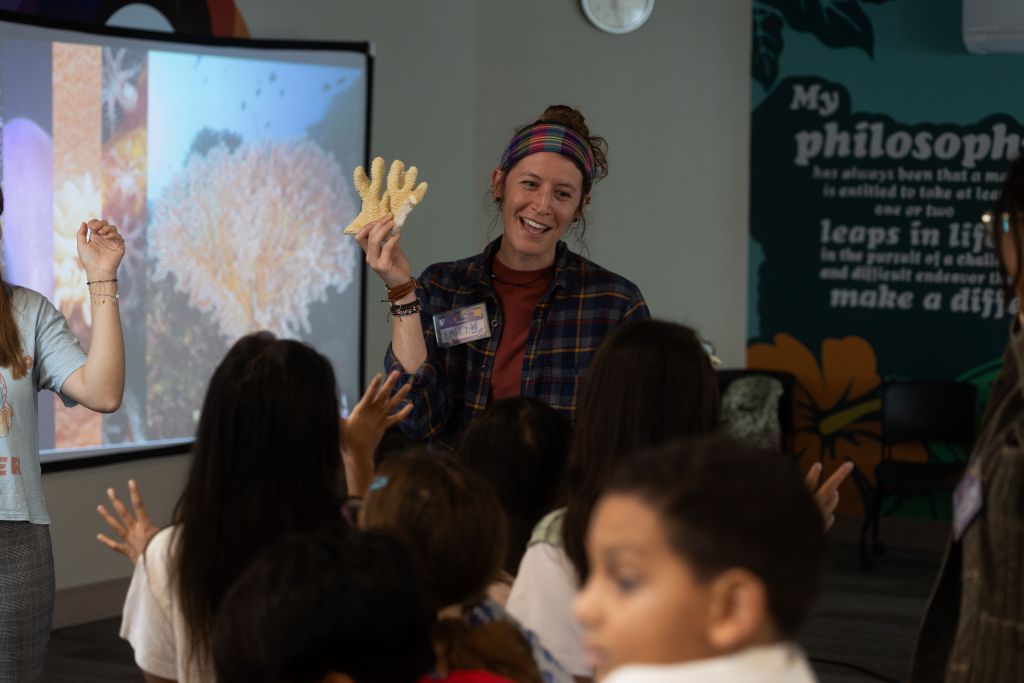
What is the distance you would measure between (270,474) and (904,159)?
5.66 metres

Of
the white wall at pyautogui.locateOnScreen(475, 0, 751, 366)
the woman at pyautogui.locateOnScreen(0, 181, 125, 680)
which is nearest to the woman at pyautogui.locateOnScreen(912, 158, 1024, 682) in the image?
the woman at pyautogui.locateOnScreen(0, 181, 125, 680)

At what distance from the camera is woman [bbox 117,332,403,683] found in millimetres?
1718

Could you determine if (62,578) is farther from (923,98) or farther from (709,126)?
(923,98)

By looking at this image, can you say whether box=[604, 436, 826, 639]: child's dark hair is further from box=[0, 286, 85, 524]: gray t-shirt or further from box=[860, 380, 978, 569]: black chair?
box=[860, 380, 978, 569]: black chair

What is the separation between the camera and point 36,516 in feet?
8.01

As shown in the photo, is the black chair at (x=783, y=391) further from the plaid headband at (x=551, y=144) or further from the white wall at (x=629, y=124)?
the plaid headband at (x=551, y=144)

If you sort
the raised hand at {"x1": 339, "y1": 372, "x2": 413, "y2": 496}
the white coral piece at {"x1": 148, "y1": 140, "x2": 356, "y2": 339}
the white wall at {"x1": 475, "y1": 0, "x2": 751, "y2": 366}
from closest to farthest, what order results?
the raised hand at {"x1": 339, "y1": 372, "x2": 413, "y2": 496}
the white coral piece at {"x1": 148, "y1": 140, "x2": 356, "y2": 339}
the white wall at {"x1": 475, "y1": 0, "x2": 751, "y2": 366}

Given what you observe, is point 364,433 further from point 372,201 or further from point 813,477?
point 813,477

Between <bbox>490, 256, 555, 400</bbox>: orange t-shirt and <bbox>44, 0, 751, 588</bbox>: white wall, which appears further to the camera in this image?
<bbox>44, 0, 751, 588</bbox>: white wall

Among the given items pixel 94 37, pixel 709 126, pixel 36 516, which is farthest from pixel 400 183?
pixel 709 126

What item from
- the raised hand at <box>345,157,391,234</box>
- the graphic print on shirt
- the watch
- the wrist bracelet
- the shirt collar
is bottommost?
the graphic print on shirt

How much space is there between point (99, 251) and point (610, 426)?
126cm

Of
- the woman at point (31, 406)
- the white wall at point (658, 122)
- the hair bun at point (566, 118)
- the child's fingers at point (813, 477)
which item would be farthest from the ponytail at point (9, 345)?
the white wall at point (658, 122)

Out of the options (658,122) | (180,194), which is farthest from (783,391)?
(180,194)
